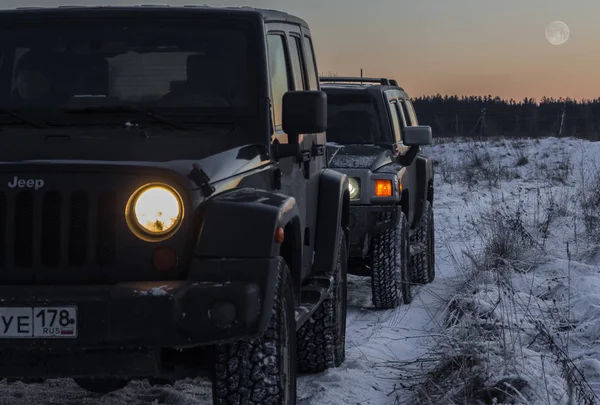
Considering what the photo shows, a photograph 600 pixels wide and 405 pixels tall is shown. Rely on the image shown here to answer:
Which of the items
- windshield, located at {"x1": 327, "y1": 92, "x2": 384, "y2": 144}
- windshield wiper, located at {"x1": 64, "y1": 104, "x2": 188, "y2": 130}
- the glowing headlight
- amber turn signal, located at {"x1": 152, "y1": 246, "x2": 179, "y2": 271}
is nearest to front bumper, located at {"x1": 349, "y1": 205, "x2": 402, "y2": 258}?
the glowing headlight

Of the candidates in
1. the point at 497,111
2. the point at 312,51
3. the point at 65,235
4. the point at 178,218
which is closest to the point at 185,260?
the point at 178,218

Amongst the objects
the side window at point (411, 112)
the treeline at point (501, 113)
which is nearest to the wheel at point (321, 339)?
the side window at point (411, 112)

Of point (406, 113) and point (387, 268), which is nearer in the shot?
point (387, 268)

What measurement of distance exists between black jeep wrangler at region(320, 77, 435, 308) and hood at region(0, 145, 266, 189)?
10.7ft

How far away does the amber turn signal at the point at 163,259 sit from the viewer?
358 centimetres

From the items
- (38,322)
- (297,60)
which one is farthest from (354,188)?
(38,322)

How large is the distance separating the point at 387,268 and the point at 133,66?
3724mm

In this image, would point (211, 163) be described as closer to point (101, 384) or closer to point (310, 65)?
point (101, 384)

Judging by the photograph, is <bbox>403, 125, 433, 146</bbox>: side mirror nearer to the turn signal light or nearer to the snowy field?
the turn signal light

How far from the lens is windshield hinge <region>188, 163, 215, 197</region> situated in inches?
143

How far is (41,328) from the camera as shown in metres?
3.44

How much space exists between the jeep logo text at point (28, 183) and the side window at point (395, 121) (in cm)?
545

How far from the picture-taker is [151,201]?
3590 mm

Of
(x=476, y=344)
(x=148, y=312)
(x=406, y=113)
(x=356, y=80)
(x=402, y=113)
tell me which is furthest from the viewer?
(x=406, y=113)
